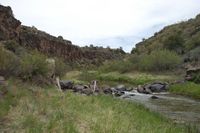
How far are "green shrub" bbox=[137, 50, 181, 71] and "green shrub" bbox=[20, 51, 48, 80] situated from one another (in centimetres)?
5725

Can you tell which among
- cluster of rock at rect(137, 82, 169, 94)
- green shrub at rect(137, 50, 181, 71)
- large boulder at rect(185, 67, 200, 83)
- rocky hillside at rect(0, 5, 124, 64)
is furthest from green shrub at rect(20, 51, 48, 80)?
rocky hillside at rect(0, 5, 124, 64)

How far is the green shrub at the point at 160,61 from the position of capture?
93.1 metres

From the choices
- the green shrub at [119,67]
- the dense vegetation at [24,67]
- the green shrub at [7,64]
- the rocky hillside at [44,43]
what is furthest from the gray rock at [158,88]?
the rocky hillside at [44,43]

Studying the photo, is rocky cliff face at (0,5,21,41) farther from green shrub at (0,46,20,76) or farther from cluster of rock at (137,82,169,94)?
green shrub at (0,46,20,76)

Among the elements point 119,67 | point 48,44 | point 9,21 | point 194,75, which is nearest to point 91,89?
point 194,75

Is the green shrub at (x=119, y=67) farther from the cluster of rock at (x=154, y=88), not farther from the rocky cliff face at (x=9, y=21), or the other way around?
the cluster of rock at (x=154, y=88)

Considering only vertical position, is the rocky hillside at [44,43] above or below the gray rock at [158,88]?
above

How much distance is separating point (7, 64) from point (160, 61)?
6724cm

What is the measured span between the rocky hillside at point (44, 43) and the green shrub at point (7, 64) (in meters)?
72.8

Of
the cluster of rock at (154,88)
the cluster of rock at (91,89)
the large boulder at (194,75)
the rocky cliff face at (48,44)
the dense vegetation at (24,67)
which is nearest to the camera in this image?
the dense vegetation at (24,67)

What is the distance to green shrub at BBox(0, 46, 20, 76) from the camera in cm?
3080

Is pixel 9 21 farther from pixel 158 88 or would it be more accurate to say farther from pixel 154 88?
pixel 158 88

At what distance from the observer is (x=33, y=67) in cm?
3803

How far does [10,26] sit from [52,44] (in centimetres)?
4307
